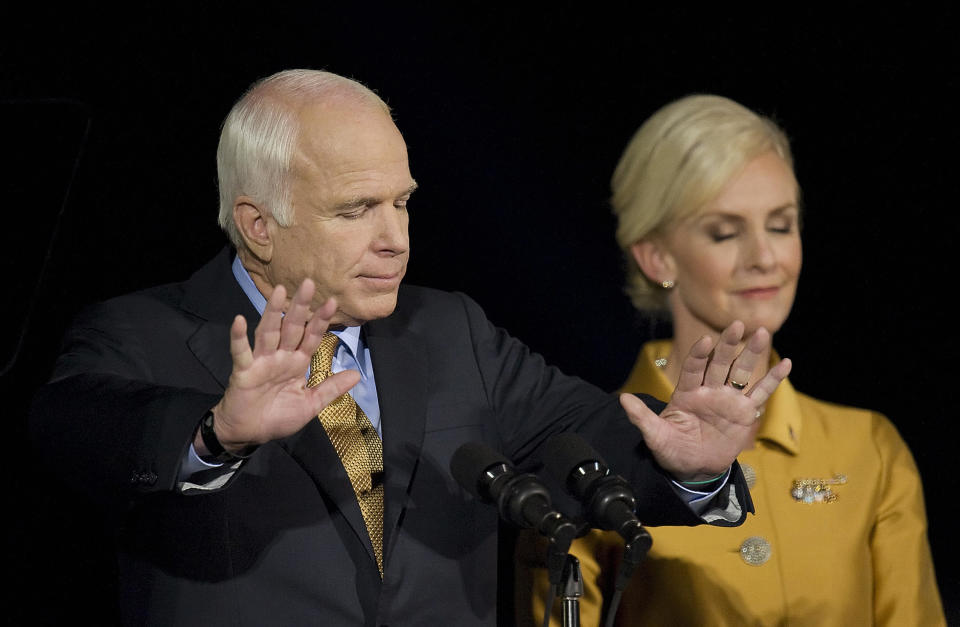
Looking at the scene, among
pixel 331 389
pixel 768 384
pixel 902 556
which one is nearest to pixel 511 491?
pixel 331 389

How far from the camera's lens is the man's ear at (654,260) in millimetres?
2855

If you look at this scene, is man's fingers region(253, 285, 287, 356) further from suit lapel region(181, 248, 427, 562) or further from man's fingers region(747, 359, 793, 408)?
man's fingers region(747, 359, 793, 408)

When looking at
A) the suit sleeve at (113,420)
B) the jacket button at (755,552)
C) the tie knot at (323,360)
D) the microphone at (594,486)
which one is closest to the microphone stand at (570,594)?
the microphone at (594,486)

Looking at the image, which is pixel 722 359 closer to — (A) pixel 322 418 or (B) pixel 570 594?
(B) pixel 570 594

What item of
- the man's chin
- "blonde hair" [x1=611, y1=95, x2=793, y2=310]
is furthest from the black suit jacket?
"blonde hair" [x1=611, y1=95, x2=793, y2=310]

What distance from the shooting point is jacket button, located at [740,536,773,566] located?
2658 mm

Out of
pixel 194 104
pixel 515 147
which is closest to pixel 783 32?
pixel 515 147

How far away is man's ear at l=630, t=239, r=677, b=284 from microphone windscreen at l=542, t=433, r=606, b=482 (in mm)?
1042

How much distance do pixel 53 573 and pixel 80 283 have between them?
24.2 inches

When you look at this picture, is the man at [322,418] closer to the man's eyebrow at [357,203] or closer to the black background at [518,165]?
the man's eyebrow at [357,203]

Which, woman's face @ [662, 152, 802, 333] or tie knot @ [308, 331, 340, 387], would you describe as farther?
woman's face @ [662, 152, 802, 333]

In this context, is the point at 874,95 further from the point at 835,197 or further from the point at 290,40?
the point at 290,40

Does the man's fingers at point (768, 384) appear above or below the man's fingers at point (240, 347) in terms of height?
below

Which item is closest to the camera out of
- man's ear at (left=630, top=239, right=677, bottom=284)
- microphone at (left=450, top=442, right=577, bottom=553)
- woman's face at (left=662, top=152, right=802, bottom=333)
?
microphone at (left=450, top=442, right=577, bottom=553)
